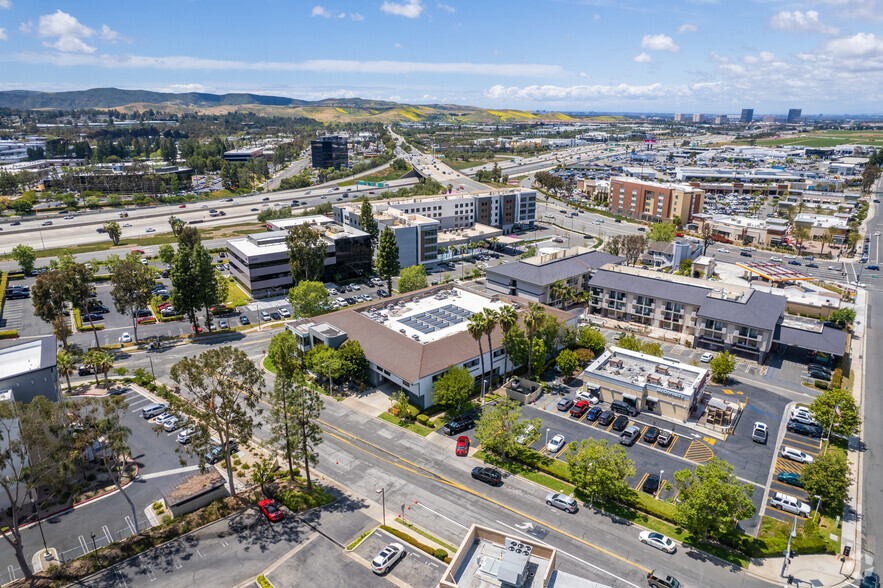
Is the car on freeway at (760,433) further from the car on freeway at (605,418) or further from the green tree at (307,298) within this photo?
the green tree at (307,298)

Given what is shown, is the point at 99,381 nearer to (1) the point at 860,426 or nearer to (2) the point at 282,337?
(2) the point at 282,337

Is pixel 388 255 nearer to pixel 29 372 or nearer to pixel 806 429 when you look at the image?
pixel 29 372

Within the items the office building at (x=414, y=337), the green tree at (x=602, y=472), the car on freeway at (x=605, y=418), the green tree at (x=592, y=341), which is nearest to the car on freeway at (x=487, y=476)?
the green tree at (x=602, y=472)

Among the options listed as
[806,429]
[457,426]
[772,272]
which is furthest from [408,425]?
[772,272]

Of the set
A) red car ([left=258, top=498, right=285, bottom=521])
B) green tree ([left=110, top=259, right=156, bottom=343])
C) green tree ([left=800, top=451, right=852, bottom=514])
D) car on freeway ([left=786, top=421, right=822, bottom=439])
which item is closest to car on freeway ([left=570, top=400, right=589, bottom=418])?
green tree ([left=800, top=451, right=852, bottom=514])

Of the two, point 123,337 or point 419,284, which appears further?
point 419,284

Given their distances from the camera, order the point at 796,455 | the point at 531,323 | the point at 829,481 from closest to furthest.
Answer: the point at 829,481
the point at 796,455
the point at 531,323

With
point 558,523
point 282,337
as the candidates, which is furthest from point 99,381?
point 558,523
